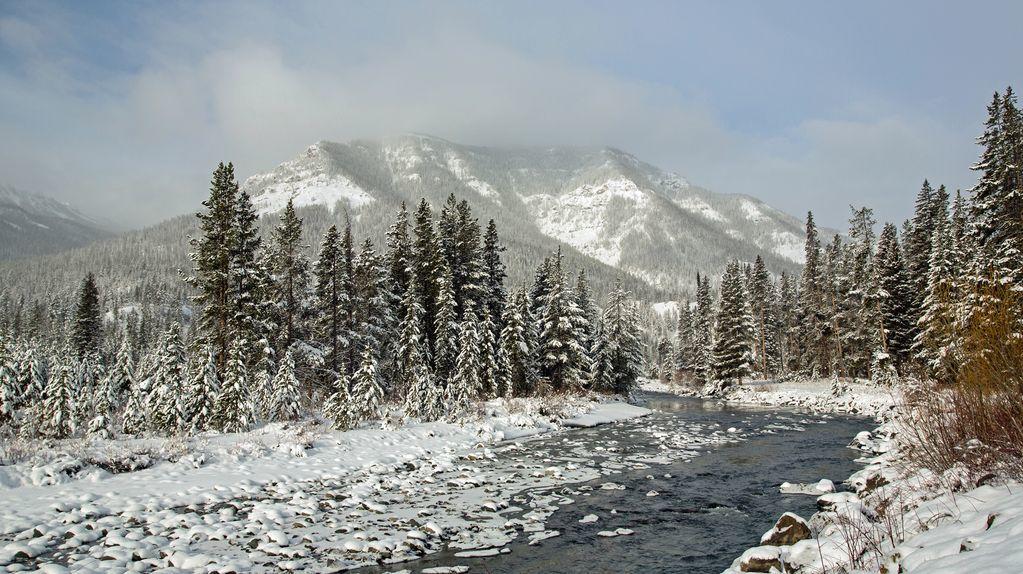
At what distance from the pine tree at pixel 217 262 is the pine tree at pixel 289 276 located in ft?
26.2

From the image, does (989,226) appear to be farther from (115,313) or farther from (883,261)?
(115,313)

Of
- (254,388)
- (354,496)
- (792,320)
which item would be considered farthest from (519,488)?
(792,320)

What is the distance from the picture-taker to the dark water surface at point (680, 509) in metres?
9.47

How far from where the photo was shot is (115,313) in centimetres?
16812

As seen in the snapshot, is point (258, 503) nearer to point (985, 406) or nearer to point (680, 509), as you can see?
point (680, 509)

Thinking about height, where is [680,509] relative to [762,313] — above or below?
below

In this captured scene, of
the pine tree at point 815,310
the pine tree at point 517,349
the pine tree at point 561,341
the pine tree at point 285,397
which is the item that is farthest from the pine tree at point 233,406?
the pine tree at point 815,310

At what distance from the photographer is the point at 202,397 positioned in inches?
848

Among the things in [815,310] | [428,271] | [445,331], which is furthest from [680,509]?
[815,310]

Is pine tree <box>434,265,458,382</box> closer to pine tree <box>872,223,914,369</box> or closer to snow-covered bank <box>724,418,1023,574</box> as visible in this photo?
snow-covered bank <box>724,418,1023,574</box>

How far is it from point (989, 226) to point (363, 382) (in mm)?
34422

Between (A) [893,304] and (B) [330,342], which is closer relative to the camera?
(B) [330,342]

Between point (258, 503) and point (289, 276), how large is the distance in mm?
26106

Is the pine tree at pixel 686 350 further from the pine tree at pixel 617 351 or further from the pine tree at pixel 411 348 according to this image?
the pine tree at pixel 411 348
